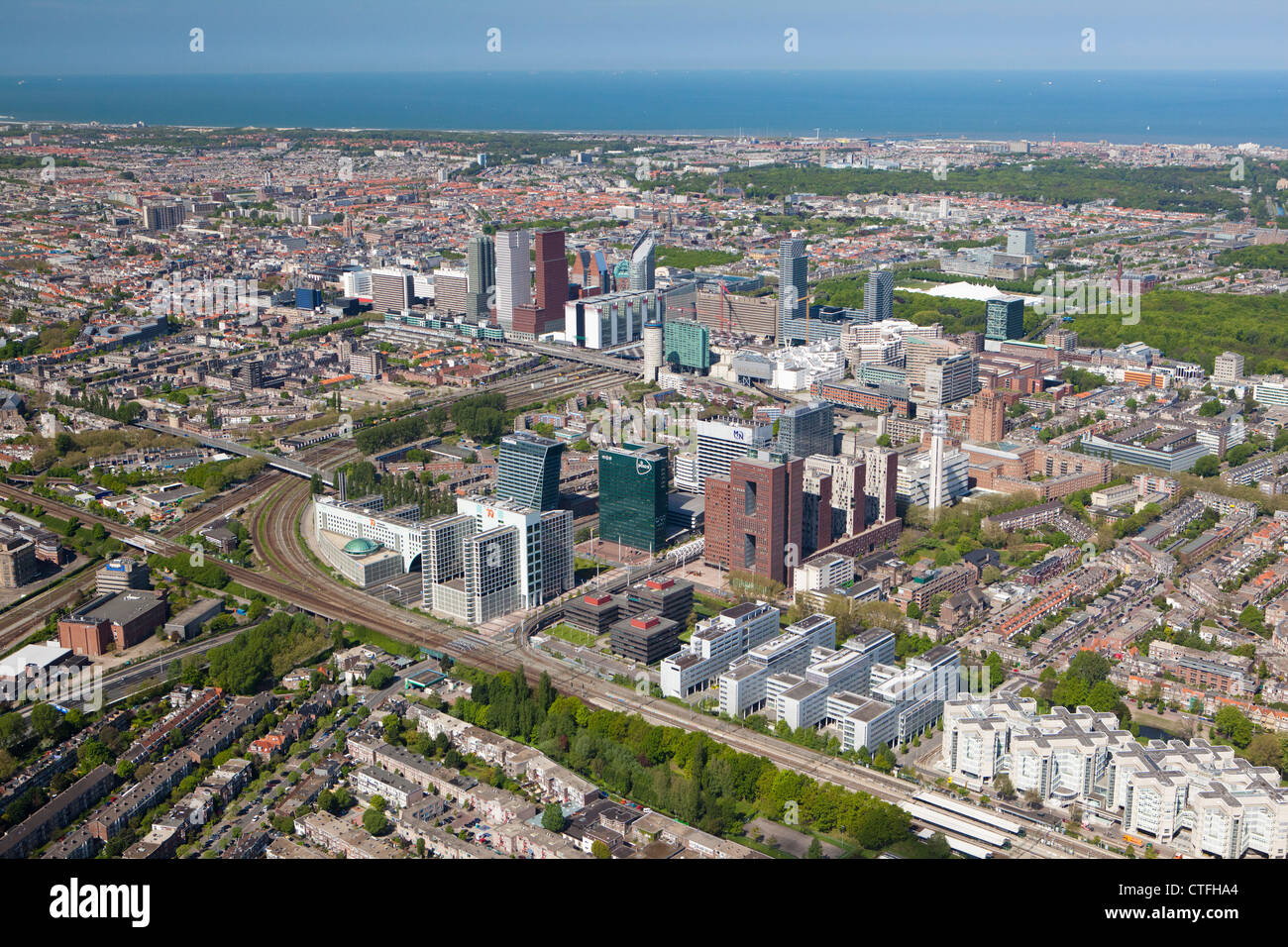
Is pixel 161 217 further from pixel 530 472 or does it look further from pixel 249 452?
pixel 530 472

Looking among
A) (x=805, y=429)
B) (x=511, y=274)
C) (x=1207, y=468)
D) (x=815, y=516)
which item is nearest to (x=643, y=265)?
(x=511, y=274)

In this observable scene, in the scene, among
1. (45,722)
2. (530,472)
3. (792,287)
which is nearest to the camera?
(45,722)

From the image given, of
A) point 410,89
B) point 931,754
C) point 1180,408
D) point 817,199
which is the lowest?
point 931,754

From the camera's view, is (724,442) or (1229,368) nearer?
(724,442)

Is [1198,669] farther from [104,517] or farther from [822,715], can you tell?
[104,517]

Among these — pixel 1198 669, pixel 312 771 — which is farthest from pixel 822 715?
pixel 312 771

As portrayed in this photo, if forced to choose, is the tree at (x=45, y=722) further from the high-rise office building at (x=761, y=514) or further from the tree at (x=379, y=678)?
the high-rise office building at (x=761, y=514)
